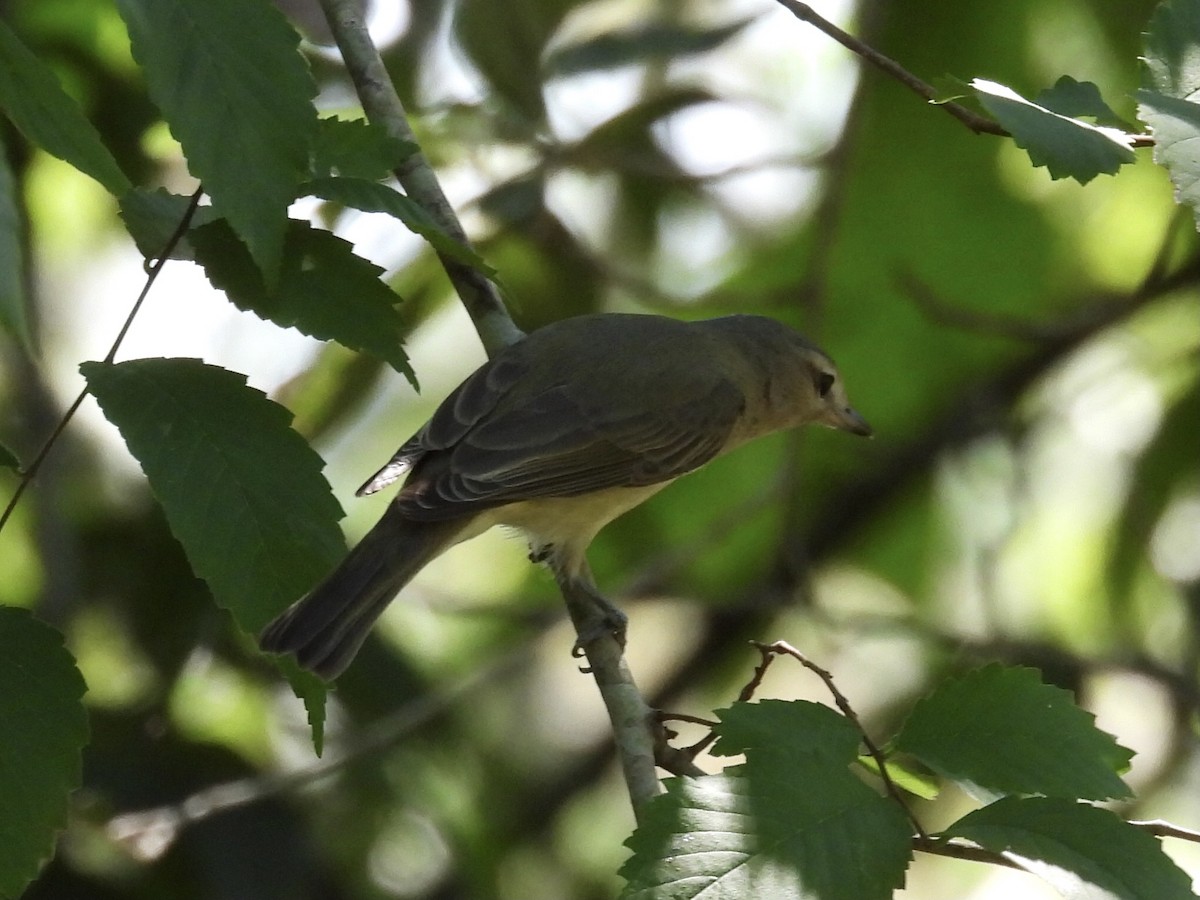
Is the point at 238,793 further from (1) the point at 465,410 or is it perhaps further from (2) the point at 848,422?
(2) the point at 848,422

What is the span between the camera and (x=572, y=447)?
3891 mm

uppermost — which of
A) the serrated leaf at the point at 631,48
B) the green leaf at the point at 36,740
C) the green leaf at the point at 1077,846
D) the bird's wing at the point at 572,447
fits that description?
the serrated leaf at the point at 631,48

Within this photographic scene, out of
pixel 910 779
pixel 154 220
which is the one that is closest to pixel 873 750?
pixel 910 779

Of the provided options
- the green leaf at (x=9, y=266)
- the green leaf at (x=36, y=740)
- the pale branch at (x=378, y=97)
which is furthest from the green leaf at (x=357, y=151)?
the green leaf at (x=36, y=740)

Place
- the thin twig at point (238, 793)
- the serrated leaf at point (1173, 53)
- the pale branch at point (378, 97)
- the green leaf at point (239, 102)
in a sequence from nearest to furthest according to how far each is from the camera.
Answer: the green leaf at point (239, 102), the serrated leaf at point (1173, 53), the pale branch at point (378, 97), the thin twig at point (238, 793)

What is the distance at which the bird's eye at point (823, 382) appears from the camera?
4680 mm

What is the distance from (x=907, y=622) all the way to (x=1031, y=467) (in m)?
1.09

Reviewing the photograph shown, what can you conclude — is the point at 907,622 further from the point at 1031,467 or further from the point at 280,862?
the point at 280,862

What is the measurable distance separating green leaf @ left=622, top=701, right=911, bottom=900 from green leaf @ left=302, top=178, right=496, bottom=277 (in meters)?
0.89

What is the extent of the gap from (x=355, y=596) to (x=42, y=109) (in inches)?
57.7

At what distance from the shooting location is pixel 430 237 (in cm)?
229

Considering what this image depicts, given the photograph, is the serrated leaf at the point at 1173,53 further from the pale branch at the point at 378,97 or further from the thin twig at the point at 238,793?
the thin twig at the point at 238,793

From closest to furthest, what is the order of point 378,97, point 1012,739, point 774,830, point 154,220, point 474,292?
point 774,830 → point 1012,739 → point 154,220 → point 378,97 → point 474,292

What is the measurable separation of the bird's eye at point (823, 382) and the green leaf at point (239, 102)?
291 centimetres
